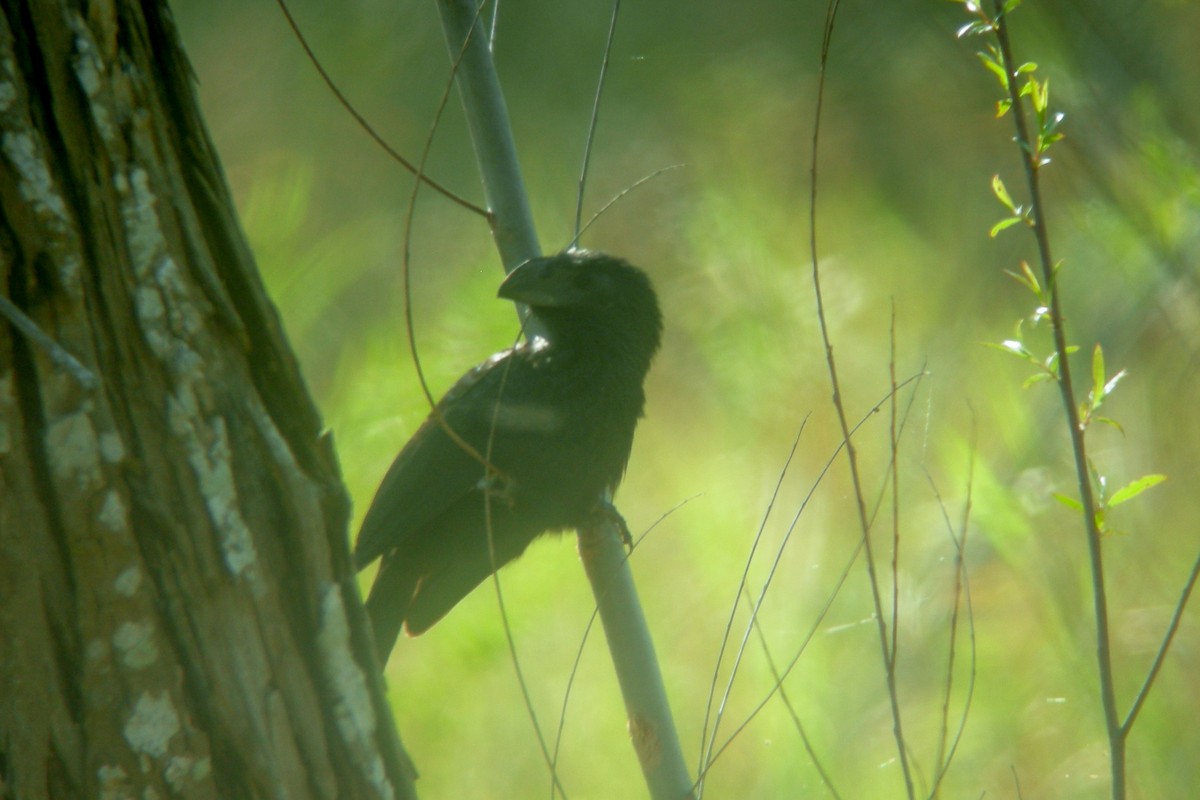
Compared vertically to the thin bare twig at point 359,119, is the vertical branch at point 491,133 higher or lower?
higher

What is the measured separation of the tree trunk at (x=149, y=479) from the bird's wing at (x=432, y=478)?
1.51 metres

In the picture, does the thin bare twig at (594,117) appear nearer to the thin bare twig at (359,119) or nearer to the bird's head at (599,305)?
the thin bare twig at (359,119)

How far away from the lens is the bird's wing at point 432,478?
2594 millimetres

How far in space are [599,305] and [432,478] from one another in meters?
0.54

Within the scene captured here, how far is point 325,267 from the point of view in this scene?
3.17m

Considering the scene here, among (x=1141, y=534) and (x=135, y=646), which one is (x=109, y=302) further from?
(x=1141, y=534)

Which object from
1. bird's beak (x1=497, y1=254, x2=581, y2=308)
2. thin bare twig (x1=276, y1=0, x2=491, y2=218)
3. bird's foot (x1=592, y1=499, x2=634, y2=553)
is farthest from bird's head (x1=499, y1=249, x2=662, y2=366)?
thin bare twig (x1=276, y1=0, x2=491, y2=218)

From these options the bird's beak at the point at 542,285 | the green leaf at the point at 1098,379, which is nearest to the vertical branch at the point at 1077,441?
the green leaf at the point at 1098,379

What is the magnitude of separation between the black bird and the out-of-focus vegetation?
470mm

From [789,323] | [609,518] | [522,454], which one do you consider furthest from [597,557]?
[789,323]

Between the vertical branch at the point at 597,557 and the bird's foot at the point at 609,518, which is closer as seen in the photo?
the vertical branch at the point at 597,557

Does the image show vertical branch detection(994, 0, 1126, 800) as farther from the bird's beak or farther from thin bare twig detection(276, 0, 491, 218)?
the bird's beak

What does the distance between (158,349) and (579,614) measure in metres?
2.53

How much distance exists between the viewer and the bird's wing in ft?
8.51
